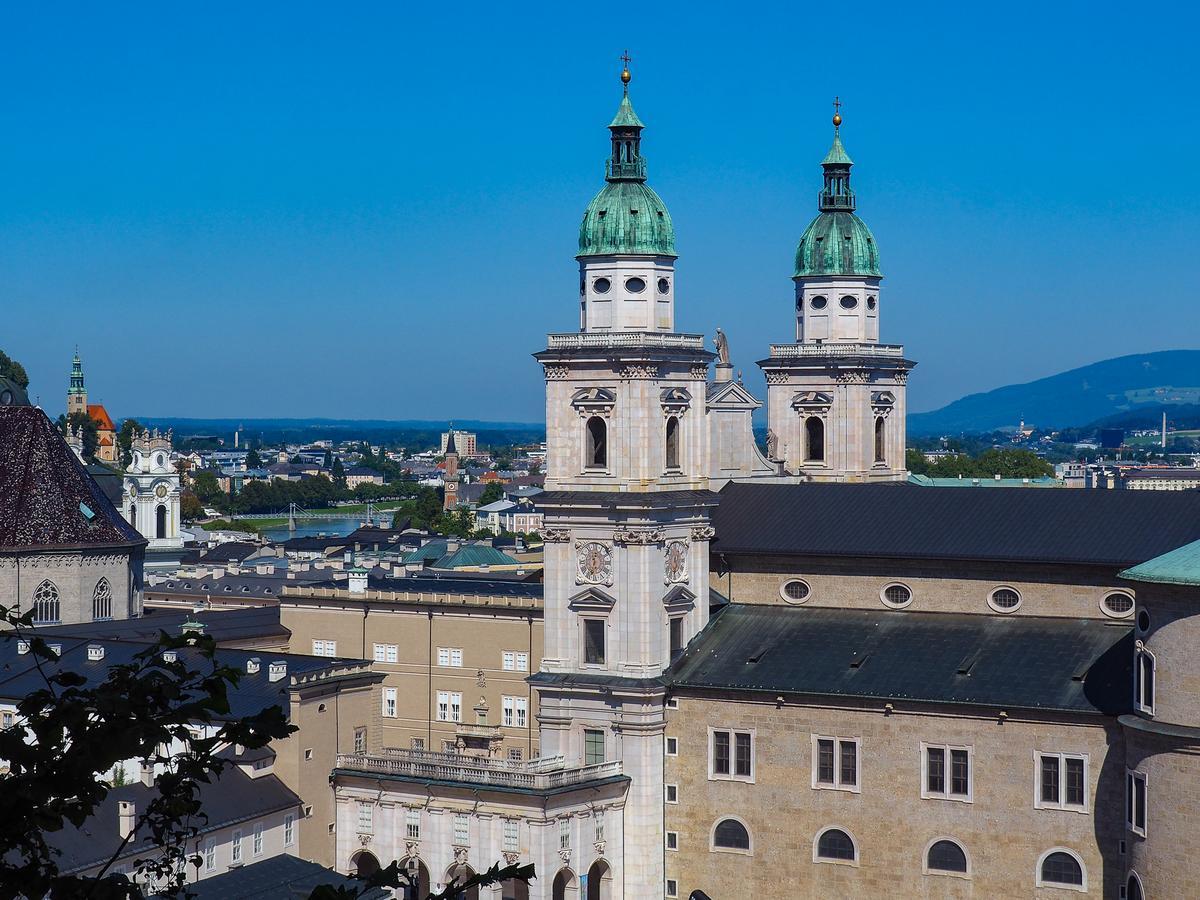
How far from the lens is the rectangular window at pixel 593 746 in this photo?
68.6 metres

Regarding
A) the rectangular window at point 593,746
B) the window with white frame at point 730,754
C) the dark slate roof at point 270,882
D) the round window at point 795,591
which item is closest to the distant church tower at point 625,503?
the rectangular window at point 593,746

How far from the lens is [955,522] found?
225ft

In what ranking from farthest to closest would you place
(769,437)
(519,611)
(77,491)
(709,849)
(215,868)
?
(77,491) < (769,437) < (519,611) < (709,849) < (215,868)

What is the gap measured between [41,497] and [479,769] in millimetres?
48304

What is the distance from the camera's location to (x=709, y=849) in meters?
66.6

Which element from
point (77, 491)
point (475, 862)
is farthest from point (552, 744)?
point (77, 491)

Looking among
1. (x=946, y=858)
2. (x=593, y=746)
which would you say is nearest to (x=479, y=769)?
(x=593, y=746)

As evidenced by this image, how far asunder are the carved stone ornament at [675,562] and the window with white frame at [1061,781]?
13.8 metres

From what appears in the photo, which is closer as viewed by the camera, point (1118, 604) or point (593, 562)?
point (1118, 604)

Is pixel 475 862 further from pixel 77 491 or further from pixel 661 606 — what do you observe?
pixel 77 491

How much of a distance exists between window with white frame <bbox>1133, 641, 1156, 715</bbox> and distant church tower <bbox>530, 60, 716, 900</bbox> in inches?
621

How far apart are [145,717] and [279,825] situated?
46.7 metres

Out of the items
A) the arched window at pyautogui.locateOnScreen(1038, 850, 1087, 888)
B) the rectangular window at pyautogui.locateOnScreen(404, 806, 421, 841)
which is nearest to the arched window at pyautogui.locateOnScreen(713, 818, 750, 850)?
the rectangular window at pyautogui.locateOnScreen(404, 806, 421, 841)

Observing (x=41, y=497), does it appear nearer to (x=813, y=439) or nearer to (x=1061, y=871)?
(x=813, y=439)
